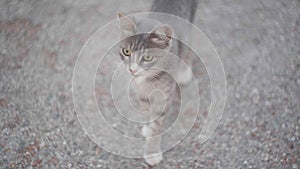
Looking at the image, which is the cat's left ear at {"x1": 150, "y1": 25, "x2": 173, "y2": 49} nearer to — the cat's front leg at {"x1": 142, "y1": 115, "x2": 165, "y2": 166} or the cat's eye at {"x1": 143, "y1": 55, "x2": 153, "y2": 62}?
the cat's eye at {"x1": 143, "y1": 55, "x2": 153, "y2": 62}

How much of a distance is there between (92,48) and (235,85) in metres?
1.75

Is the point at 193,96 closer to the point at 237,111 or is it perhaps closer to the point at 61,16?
the point at 237,111

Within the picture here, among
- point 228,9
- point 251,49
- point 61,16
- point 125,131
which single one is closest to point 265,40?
point 251,49

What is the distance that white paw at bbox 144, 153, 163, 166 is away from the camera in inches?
110

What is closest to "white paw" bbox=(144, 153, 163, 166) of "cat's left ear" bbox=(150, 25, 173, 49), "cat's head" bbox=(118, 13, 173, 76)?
"cat's head" bbox=(118, 13, 173, 76)

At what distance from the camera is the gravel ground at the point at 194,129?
2846mm

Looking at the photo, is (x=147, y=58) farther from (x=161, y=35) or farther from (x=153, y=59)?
(x=161, y=35)

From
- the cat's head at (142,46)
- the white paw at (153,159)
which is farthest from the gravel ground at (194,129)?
the cat's head at (142,46)

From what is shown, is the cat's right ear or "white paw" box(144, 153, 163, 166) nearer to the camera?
the cat's right ear

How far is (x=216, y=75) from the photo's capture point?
3.59 m

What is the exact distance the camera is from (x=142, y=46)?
2461 millimetres

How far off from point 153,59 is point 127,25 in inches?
13.4

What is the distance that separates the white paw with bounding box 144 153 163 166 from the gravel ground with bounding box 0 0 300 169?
5cm

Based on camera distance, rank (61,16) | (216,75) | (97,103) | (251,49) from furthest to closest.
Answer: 1. (61,16)
2. (251,49)
3. (216,75)
4. (97,103)
